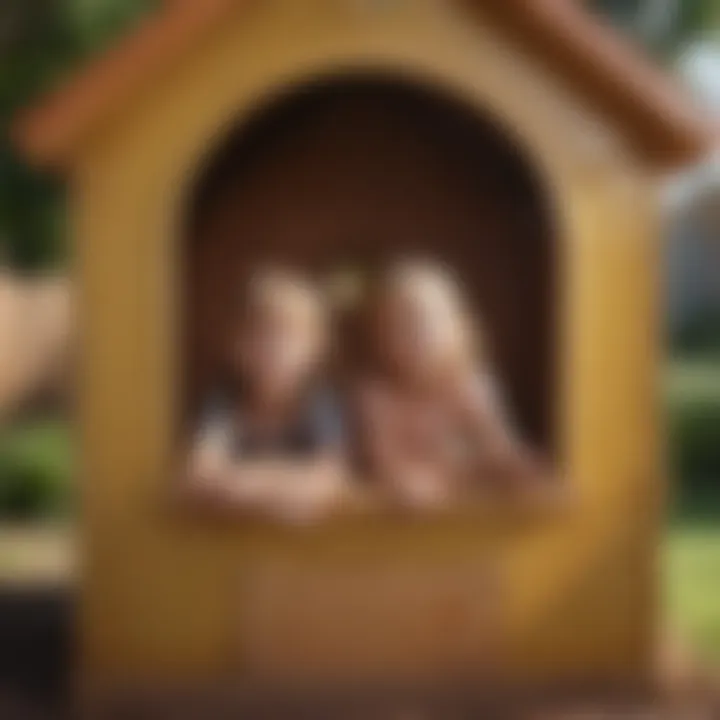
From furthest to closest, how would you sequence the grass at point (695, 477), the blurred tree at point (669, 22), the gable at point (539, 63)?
the blurred tree at point (669, 22)
the grass at point (695, 477)
the gable at point (539, 63)

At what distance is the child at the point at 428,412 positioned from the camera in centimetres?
129

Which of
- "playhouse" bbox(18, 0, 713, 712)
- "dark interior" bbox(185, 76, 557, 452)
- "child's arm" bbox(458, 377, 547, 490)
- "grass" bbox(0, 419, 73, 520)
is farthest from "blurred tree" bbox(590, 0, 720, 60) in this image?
"grass" bbox(0, 419, 73, 520)

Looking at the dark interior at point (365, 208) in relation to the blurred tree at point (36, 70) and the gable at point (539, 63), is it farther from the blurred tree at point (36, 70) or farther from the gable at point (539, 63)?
the blurred tree at point (36, 70)

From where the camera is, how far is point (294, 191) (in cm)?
151

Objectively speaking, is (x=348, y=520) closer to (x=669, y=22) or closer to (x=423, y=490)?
(x=423, y=490)

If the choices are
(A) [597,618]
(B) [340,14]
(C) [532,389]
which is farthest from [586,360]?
(B) [340,14]

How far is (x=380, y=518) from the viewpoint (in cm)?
129

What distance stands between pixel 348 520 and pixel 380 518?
0.03 metres

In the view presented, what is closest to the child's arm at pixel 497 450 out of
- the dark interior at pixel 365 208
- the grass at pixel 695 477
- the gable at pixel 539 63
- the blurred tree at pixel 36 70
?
the dark interior at pixel 365 208

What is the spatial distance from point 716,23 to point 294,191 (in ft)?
2.69

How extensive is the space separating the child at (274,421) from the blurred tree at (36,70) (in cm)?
64

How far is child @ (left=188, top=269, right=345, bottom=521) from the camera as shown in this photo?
4.16 feet

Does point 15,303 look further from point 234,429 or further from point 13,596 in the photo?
point 234,429

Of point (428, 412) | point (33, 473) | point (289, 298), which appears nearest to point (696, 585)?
point (428, 412)
